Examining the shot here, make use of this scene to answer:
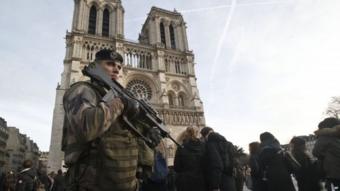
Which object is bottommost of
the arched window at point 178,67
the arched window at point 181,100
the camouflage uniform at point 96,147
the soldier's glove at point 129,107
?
the camouflage uniform at point 96,147

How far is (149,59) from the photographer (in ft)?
85.5

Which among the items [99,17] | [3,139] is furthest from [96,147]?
[3,139]

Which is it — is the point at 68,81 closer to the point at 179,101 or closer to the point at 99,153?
the point at 179,101

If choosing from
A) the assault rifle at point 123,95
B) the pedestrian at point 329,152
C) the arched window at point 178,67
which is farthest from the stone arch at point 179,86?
the assault rifle at point 123,95

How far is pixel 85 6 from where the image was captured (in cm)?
2484

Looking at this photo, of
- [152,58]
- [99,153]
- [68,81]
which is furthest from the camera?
[152,58]

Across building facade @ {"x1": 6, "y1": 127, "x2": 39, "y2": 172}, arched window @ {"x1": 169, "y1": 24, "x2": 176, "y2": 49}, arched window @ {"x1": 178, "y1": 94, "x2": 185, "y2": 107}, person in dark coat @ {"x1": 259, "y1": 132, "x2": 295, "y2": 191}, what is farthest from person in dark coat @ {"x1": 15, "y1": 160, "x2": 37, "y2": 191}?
building facade @ {"x1": 6, "y1": 127, "x2": 39, "y2": 172}

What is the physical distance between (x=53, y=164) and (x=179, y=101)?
1415 centimetres

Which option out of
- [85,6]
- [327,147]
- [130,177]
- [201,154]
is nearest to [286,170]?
[327,147]

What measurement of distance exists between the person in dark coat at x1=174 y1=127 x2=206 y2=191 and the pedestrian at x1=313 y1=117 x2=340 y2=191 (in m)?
1.92

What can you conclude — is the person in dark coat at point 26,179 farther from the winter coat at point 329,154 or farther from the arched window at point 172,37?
the arched window at point 172,37

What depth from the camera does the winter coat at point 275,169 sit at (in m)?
3.50

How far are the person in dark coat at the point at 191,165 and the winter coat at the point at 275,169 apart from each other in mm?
1171

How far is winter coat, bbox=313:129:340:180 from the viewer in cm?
325
